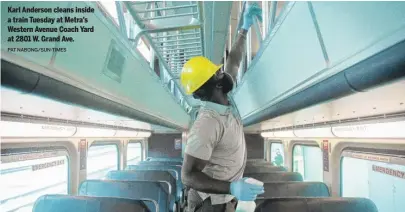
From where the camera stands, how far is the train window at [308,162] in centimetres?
732

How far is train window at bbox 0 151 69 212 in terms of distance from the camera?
395 cm

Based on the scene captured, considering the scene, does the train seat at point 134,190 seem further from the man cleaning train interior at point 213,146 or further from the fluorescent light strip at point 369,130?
the fluorescent light strip at point 369,130

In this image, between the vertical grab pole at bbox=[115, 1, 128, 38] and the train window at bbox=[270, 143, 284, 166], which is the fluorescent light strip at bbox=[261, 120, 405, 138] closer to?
the vertical grab pole at bbox=[115, 1, 128, 38]

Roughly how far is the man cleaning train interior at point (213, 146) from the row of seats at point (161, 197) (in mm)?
728

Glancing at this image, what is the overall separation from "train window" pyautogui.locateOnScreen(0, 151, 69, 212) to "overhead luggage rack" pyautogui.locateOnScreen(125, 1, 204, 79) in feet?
7.29

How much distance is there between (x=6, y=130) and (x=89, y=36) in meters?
2.00

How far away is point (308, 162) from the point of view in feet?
26.1

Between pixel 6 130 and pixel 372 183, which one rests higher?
pixel 6 130

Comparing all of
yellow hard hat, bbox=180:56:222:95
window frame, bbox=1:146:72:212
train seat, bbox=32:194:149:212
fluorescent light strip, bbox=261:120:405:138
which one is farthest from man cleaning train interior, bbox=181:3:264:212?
window frame, bbox=1:146:72:212

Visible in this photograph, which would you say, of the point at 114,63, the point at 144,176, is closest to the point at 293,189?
the point at 144,176

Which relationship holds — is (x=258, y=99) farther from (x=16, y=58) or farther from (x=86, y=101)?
(x=16, y=58)

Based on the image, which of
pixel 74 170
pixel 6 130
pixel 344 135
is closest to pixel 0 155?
pixel 6 130

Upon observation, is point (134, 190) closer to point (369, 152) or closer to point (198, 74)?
point (198, 74)

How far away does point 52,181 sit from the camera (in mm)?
5320
